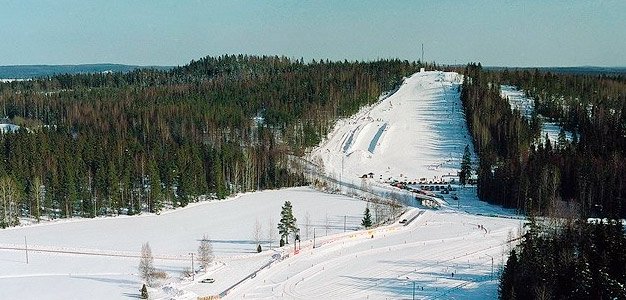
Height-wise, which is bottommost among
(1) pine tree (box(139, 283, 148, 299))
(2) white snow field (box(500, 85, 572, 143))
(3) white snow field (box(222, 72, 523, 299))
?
(3) white snow field (box(222, 72, 523, 299))

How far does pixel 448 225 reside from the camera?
217 feet

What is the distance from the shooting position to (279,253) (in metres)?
52.2

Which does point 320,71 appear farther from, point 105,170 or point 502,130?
point 105,170

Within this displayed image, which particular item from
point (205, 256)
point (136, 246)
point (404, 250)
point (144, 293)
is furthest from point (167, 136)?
point (144, 293)

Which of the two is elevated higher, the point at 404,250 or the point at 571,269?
the point at 571,269

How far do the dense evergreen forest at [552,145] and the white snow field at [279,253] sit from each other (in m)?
4.33

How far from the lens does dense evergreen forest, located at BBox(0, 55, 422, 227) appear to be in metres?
69.3

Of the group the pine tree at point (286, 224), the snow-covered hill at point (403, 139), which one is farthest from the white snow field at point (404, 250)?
the pine tree at point (286, 224)

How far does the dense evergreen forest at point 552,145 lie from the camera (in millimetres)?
69312

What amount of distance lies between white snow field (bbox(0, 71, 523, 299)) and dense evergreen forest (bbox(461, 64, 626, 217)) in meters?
4.33

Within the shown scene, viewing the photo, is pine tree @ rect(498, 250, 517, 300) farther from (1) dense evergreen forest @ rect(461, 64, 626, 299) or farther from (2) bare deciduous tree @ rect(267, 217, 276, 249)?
(2) bare deciduous tree @ rect(267, 217, 276, 249)

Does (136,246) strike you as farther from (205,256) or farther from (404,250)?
(404,250)

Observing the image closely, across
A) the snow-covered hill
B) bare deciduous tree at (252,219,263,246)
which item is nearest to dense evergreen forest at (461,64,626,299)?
the snow-covered hill

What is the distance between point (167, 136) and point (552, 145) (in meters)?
64.6
